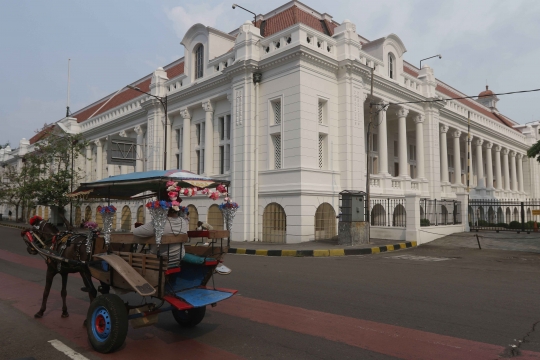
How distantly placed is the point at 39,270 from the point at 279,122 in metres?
11.6

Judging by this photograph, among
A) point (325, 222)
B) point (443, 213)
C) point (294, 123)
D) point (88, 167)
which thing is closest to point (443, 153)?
point (443, 213)

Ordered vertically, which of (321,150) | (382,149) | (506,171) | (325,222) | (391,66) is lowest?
(325,222)

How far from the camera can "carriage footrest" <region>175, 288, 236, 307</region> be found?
14.9 feet

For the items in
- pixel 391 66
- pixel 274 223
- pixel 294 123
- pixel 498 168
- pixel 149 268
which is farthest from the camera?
pixel 498 168

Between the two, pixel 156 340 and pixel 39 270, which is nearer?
pixel 156 340

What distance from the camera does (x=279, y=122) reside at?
62.1ft

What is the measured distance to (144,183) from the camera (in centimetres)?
584

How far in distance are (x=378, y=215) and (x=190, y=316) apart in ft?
54.9

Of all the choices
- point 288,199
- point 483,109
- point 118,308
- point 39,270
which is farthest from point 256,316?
point 483,109

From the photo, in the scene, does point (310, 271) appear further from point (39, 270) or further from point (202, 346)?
point (39, 270)

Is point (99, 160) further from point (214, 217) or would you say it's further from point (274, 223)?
point (274, 223)

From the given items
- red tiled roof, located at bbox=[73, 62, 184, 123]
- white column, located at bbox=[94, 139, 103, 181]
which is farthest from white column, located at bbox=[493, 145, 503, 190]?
white column, located at bbox=[94, 139, 103, 181]

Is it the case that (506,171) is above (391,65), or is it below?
below

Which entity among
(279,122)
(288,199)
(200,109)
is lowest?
(288,199)
